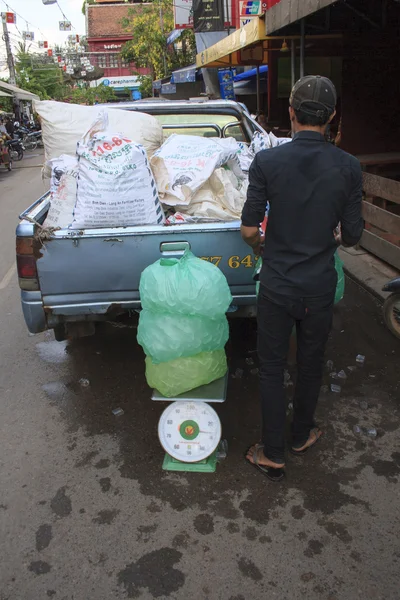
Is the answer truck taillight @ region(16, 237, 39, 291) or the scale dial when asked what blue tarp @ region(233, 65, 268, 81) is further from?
the scale dial

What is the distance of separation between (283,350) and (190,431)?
2.33 ft

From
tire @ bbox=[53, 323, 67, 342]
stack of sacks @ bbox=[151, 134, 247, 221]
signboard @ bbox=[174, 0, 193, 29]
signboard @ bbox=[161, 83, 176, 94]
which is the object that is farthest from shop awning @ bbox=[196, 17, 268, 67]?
signboard @ bbox=[161, 83, 176, 94]

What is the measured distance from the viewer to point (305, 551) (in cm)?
240

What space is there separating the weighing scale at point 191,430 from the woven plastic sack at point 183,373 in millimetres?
56

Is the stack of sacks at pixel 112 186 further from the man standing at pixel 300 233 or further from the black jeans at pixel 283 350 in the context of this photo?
the black jeans at pixel 283 350

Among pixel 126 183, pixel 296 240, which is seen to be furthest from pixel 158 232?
pixel 296 240

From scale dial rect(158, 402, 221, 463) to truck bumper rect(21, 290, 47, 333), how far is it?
46.3 inches

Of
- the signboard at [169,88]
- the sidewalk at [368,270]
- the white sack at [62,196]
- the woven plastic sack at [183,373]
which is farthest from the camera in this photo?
the signboard at [169,88]

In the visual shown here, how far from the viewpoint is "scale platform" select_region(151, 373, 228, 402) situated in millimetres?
2910

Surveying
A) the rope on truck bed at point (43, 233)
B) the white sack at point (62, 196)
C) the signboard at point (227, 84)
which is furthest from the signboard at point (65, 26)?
the rope on truck bed at point (43, 233)

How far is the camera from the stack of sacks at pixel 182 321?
2.80 m

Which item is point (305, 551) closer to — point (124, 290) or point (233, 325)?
point (124, 290)

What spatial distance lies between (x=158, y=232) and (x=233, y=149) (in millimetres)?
1030

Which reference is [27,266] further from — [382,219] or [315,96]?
[382,219]
